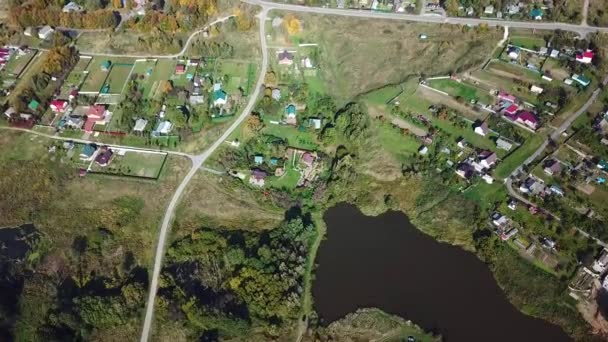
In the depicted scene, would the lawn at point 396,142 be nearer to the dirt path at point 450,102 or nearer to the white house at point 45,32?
the dirt path at point 450,102

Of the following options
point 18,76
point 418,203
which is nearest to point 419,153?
point 418,203

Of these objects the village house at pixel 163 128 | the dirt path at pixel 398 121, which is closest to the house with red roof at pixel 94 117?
the village house at pixel 163 128

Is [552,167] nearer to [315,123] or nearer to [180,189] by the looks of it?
[315,123]

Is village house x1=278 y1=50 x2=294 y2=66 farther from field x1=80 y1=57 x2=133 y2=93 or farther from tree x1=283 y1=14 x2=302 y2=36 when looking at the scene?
field x1=80 y1=57 x2=133 y2=93

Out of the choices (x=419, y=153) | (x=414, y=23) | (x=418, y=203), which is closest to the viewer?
(x=418, y=203)

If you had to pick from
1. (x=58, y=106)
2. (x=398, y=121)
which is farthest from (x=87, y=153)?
(x=398, y=121)

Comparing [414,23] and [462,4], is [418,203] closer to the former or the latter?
[414,23]
